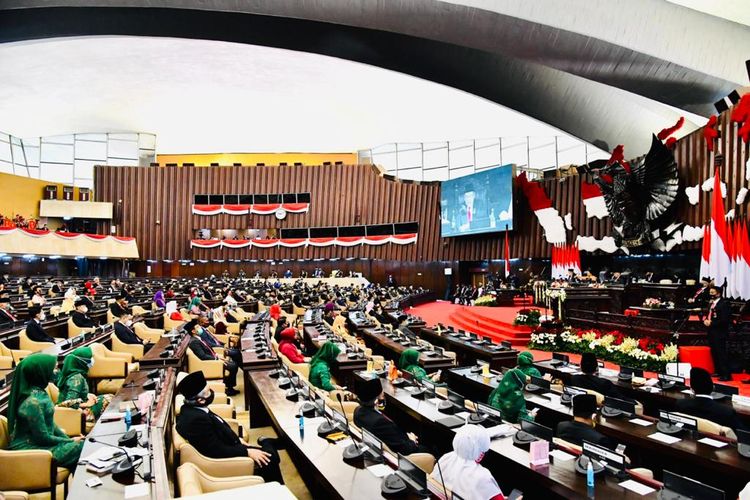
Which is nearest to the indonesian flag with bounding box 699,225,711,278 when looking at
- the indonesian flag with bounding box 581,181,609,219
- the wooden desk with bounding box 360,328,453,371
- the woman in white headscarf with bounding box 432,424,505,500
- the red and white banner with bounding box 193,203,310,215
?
the indonesian flag with bounding box 581,181,609,219

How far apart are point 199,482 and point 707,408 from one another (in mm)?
3755

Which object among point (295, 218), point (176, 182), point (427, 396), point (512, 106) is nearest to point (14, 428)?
point (427, 396)

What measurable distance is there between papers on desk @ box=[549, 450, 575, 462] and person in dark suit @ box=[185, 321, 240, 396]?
4.84 meters

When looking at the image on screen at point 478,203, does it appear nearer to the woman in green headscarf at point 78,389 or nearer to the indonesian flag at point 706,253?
the indonesian flag at point 706,253

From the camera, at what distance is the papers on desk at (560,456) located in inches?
118

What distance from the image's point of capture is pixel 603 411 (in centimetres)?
403

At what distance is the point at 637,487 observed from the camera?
2.59m

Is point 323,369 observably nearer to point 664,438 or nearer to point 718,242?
point 664,438

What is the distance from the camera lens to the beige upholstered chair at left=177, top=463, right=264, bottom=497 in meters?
2.33

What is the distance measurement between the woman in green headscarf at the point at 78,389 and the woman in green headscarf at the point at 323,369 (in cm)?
201

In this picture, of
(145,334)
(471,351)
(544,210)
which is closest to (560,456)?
(471,351)

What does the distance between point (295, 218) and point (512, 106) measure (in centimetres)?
1487

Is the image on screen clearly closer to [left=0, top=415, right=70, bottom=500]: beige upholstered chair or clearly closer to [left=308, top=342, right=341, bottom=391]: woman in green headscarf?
[left=308, top=342, right=341, bottom=391]: woman in green headscarf

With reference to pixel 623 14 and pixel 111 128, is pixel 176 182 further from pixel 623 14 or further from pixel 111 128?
pixel 623 14
